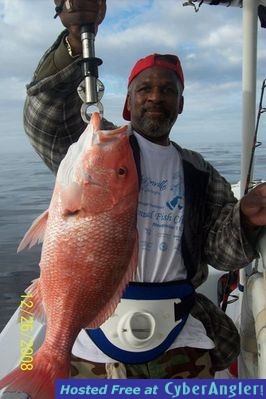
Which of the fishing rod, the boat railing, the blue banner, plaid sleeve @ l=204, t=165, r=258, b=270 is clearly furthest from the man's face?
the blue banner

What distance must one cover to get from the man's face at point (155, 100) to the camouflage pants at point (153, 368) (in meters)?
1.08

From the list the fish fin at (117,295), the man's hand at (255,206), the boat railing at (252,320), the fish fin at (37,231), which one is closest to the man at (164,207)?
the man's hand at (255,206)

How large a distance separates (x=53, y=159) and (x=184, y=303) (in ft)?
3.27

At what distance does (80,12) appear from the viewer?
174 cm

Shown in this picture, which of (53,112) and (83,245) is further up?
(53,112)

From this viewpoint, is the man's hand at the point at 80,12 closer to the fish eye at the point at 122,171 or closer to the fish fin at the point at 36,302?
the fish eye at the point at 122,171

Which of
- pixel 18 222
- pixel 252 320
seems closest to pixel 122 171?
pixel 252 320

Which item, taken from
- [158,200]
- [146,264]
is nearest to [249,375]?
[146,264]

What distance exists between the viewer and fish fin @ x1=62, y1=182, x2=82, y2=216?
5.49 ft

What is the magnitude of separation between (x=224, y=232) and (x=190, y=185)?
0.95ft

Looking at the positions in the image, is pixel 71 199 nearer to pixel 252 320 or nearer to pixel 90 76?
pixel 90 76

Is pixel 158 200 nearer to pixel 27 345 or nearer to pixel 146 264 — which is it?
pixel 146 264

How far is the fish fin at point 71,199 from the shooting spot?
167 centimetres

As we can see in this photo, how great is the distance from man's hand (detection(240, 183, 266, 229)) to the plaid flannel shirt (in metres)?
0.05
